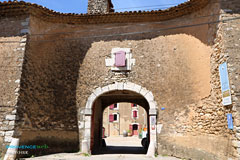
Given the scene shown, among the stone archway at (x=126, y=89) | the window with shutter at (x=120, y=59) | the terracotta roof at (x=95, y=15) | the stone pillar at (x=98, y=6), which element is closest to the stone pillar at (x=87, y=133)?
the stone archway at (x=126, y=89)

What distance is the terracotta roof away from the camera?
281 inches

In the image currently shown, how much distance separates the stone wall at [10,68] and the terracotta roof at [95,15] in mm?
346

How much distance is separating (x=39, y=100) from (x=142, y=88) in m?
3.79

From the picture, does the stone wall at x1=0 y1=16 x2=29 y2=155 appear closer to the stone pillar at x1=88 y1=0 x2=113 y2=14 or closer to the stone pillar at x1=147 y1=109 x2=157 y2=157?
the stone pillar at x1=88 y1=0 x2=113 y2=14

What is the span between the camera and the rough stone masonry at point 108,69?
618 cm

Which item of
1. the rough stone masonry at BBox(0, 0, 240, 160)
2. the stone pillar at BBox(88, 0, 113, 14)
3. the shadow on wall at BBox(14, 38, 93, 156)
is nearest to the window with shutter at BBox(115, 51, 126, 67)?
the rough stone masonry at BBox(0, 0, 240, 160)

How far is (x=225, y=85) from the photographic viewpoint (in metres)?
5.38

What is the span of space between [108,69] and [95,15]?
7.37ft

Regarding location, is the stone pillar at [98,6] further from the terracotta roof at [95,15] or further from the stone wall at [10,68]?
the stone wall at [10,68]

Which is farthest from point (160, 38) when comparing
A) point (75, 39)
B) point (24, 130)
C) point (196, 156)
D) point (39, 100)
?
point (24, 130)

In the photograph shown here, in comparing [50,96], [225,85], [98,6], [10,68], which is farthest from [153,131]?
[98,6]

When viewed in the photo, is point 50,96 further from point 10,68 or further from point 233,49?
point 233,49

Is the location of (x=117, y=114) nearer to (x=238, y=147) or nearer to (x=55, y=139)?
(x=55, y=139)

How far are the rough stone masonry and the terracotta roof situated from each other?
0.04 meters
